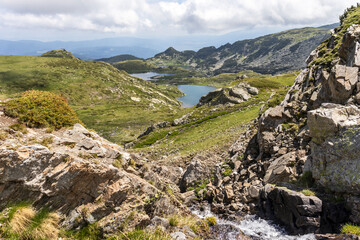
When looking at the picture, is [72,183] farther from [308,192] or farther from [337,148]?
[337,148]

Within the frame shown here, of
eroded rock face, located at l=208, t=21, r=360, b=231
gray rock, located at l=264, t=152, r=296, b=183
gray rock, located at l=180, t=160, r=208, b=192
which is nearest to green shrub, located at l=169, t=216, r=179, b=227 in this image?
eroded rock face, located at l=208, t=21, r=360, b=231

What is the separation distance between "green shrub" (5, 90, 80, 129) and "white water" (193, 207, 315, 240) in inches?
549

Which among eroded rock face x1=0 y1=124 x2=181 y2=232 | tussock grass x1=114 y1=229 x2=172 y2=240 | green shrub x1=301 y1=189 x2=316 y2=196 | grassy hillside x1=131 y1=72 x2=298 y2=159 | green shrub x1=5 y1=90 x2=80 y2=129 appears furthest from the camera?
grassy hillside x1=131 y1=72 x2=298 y2=159

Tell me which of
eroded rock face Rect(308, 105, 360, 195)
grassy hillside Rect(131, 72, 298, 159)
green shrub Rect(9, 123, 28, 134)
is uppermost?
green shrub Rect(9, 123, 28, 134)

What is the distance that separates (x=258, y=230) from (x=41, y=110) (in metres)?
17.5

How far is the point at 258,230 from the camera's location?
45.6 feet

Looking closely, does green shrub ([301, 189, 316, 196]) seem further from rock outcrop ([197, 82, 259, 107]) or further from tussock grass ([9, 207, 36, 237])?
rock outcrop ([197, 82, 259, 107])

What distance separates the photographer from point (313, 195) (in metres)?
12.7

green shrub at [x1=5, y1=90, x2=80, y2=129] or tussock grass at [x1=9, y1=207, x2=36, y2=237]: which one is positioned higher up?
green shrub at [x1=5, y1=90, x2=80, y2=129]

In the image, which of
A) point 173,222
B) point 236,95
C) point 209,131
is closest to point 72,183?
point 173,222

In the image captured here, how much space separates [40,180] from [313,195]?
16.2 meters

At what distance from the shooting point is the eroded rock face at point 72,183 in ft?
30.8

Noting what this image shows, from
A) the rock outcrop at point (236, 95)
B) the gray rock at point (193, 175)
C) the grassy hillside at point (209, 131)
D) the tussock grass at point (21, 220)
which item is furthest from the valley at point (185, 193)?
the rock outcrop at point (236, 95)

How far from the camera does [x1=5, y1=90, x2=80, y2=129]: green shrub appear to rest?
1248 cm
